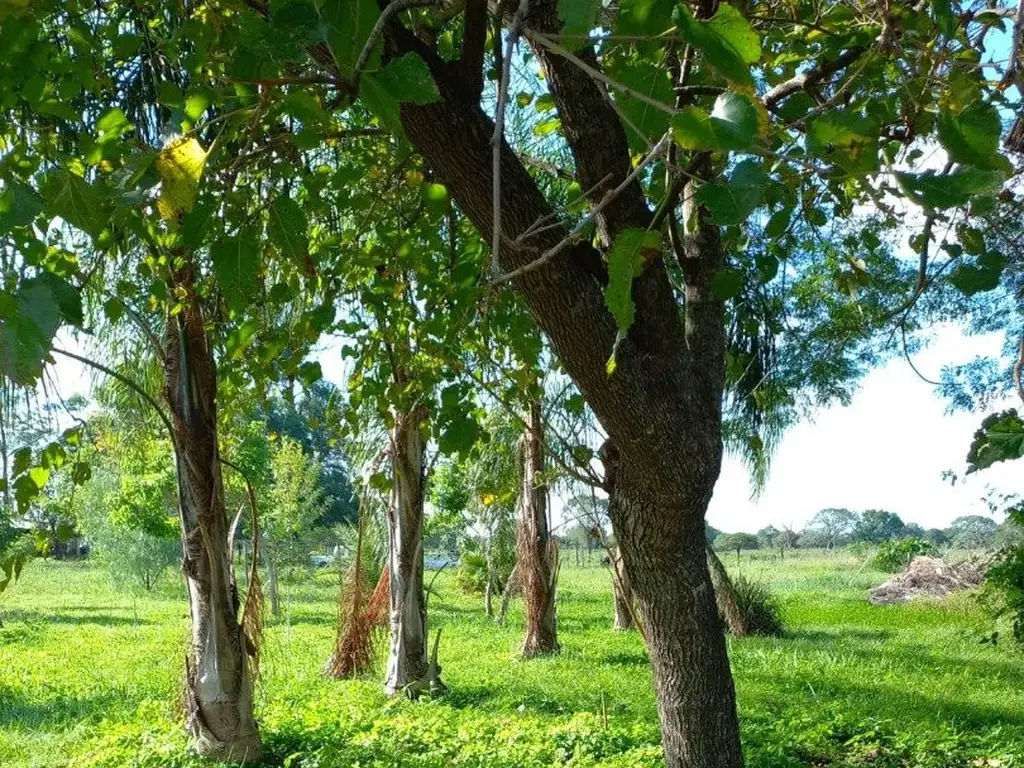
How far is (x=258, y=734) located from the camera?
5.05 metres

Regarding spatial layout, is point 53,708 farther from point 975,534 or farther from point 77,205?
point 975,534

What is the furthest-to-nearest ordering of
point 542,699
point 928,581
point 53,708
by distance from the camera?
point 928,581, point 53,708, point 542,699

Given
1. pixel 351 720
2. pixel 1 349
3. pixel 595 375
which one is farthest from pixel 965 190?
pixel 351 720

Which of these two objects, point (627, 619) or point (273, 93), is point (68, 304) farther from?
point (627, 619)

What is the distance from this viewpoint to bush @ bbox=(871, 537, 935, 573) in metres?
22.2

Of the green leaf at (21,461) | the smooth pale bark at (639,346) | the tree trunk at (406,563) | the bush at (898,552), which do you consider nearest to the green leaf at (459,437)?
the smooth pale bark at (639,346)

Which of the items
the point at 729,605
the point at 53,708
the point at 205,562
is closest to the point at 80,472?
the point at 205,562

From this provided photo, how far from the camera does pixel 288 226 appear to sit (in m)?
1.46

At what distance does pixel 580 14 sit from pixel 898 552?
23727 mm

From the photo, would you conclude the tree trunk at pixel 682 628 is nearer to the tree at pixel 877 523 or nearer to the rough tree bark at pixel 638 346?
the rough tree bark at pixel 638 346

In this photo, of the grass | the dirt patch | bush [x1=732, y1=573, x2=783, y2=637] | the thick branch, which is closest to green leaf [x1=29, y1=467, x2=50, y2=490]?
the thick branch

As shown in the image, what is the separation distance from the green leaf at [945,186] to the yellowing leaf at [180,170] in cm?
78

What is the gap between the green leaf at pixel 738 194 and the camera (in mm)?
958

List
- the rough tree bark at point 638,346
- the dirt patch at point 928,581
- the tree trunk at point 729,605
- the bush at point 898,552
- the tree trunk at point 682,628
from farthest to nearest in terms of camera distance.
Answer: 1. the bush at point 898,552
2. the dirt patch at point 928,581
3. the tree trunk at point 729,605
4. the tree trunk at point 682,628
5. the rough tree bark at point 638,346
